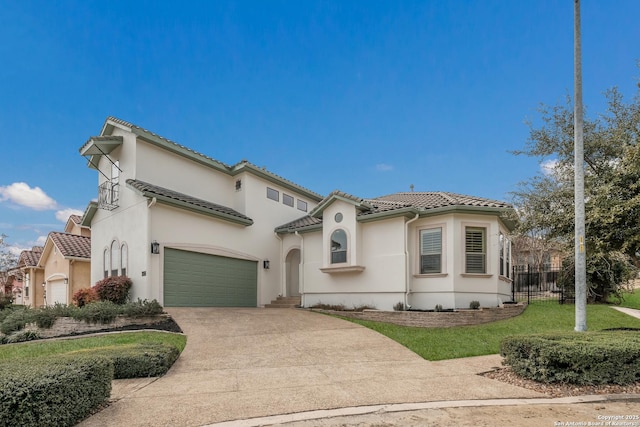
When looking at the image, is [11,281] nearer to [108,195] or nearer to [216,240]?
[108,195]

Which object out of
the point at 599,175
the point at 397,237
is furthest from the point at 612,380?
the point at 397,237

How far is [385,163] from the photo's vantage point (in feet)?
73.5

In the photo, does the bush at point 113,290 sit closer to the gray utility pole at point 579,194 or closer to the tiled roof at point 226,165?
the tiled roof at point 226,165

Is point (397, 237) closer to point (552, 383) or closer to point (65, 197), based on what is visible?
point (552, 383)

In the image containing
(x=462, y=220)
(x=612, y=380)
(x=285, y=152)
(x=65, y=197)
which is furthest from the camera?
(x=285, y=152)

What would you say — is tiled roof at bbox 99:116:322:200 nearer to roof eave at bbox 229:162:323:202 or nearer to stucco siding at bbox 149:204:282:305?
roof eave at bbox 229:162:323:202

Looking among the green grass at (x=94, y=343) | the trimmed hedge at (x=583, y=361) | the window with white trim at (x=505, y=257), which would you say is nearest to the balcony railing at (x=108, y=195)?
the green grass at (x=94, y=343)

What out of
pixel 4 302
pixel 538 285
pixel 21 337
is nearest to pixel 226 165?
pixel 21 337

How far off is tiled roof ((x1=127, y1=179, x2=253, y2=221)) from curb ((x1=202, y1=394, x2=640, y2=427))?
449 inches

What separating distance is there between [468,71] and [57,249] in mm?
23187

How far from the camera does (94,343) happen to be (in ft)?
32.2

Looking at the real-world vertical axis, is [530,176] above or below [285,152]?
below

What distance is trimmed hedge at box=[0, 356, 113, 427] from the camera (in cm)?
427

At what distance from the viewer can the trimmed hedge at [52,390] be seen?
4270 millimetres
